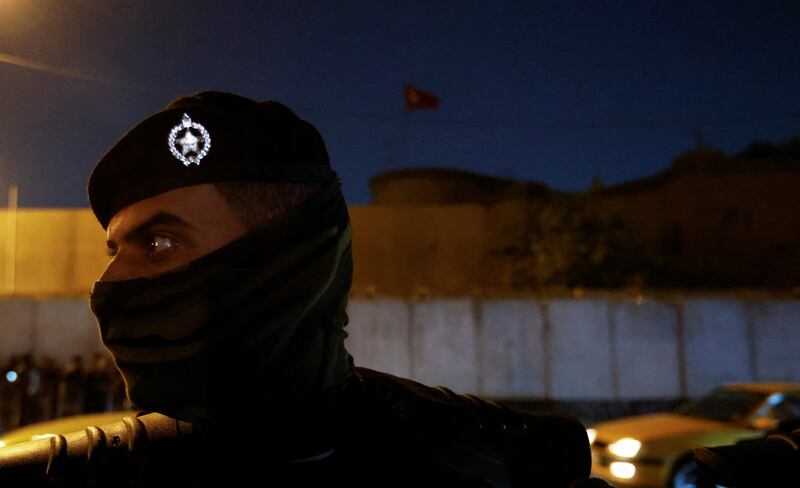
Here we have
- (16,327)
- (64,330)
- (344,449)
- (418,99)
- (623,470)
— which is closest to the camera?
(344,449)

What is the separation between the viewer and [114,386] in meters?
11.3

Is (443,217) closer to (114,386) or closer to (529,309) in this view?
(529,309)

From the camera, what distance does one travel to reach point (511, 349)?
46.5 ft

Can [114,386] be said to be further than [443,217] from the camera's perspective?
No

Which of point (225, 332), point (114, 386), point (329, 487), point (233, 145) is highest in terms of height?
point (233, 145)

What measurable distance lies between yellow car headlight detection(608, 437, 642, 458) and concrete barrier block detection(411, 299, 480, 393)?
6573 millimetres

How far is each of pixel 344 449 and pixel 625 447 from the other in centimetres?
658

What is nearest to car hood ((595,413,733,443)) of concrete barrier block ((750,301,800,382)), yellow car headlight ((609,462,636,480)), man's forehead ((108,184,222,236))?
yellow car headlight ((609,462,636,480))

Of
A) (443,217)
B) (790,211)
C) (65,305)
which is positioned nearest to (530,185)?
(443,217)

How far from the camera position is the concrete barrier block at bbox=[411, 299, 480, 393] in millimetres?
14000

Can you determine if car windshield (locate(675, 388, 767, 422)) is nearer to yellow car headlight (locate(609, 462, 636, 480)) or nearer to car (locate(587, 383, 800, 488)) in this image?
car (locate(587, 383, 800, 488))

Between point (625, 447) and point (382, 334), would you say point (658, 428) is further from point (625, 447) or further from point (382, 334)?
point (382, 334)

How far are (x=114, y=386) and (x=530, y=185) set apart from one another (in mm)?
19682

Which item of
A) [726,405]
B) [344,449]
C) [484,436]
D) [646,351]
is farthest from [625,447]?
[646,351]
